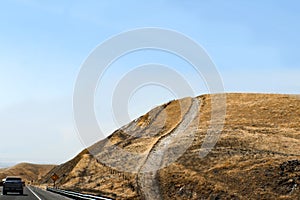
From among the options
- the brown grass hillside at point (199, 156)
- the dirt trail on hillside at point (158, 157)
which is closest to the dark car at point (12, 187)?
the brown grass hillside at point (199, 156)

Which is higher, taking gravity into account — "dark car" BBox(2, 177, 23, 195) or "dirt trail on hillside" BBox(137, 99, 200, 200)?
"dirt trail on hillside" BBox(137, 99, 200, 200)

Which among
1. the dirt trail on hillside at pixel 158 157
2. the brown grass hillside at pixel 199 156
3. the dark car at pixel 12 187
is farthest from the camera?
the dirt trail on hillside at pixel 158 157

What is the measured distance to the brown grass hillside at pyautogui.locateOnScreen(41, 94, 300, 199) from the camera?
166 feet

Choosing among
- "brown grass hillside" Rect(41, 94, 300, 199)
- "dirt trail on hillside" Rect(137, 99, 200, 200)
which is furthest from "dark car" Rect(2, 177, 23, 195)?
"dirt trail on hillside" Rect(137, 99, 200, 200)

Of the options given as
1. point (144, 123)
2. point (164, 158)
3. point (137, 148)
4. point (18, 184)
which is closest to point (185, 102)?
point (144, 123)

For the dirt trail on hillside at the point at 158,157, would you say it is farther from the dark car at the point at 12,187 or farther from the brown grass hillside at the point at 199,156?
the dark car at the point at 12,187

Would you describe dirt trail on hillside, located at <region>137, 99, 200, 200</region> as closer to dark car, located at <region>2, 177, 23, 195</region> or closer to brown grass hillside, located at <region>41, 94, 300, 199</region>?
brown grass hillside, located at <region>41, 94, 300, 199</region>

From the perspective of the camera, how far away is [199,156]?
211 ft

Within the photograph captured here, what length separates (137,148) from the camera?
80688 millimetres

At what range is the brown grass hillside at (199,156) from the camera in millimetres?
50531

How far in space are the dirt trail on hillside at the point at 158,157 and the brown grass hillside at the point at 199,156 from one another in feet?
0.44

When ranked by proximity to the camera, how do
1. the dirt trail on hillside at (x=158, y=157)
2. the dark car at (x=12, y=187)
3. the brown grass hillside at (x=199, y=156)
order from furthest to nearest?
the dirt trail on hillside at (x=158, y=157), the dark car at (x=12, y=187), the brown grass hillside at (x=199, y=156)

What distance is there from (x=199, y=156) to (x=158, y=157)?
259 inches

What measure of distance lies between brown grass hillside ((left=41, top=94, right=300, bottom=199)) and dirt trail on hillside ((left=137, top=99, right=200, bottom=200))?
0.13 meters
